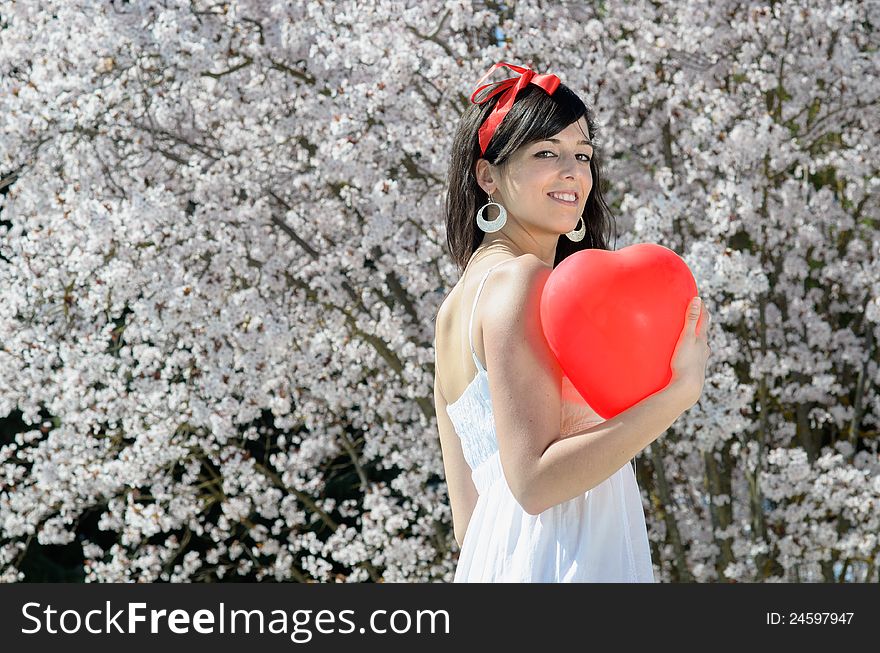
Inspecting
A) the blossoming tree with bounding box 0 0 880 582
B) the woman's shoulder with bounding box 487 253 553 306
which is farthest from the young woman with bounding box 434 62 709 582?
the blossoming tree with bounding box 0 0 880 582

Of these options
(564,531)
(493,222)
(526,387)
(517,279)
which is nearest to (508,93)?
(493,222)

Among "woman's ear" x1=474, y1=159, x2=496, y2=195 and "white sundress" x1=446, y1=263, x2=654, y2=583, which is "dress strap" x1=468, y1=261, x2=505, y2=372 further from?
"woman's ear" x1=474, y1=159, x2=496, y2=195

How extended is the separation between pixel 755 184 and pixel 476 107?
377 cm

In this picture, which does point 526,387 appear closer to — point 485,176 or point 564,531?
point 564,531

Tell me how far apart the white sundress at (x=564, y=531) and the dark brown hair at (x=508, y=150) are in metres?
0.25

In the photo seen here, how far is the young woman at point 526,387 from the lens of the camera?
5.08 ft

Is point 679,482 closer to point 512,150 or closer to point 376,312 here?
point 376,312

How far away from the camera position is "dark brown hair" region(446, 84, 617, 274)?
177 cm

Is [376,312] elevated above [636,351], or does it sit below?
above

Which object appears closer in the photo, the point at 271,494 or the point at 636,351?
the point at 636,351

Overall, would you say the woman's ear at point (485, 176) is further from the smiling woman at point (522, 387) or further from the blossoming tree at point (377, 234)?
the blossoming tree at point (377, 234)

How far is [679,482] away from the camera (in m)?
6.26

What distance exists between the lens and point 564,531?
1634mm

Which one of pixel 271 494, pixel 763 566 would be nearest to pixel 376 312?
pixel 271 494
